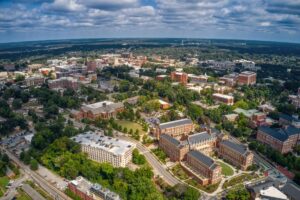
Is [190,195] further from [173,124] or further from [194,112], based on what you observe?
[194,112]

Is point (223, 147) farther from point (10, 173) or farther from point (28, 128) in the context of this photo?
point (28, 128)

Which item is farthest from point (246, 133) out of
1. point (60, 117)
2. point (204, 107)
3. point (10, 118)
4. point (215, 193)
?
point (10, 118)

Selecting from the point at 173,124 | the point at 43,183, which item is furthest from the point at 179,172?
the point at 43,183

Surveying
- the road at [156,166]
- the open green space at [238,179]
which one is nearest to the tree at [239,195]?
the open green space at [238,179]

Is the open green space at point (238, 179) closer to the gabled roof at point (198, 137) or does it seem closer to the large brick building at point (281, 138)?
the gabled roof at point (198, 137)

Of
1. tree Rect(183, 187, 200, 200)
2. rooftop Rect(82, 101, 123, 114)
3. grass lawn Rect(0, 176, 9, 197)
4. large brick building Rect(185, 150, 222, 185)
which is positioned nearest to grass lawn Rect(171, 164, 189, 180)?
large brick building Rect(185, 150, 222, 185)
